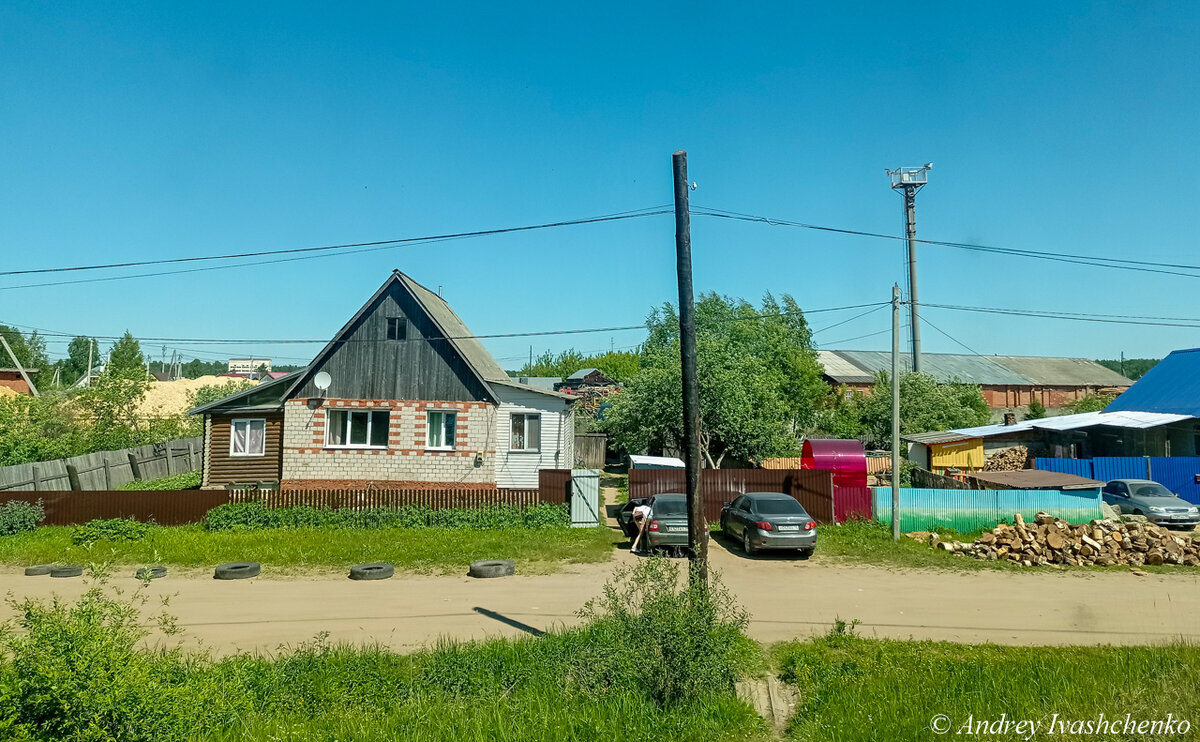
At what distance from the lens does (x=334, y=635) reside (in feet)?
36.3

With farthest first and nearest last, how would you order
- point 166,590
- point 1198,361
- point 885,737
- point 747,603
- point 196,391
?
point 196,391 < point 1198,361 < point 166,590 < point 747,603 < point 885,737

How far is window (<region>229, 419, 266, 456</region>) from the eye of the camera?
25.1m

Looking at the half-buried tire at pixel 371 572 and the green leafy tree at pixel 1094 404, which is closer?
the half-buried tire at pixel 371 572

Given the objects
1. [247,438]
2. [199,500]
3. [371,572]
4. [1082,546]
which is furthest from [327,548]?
[1082,546]

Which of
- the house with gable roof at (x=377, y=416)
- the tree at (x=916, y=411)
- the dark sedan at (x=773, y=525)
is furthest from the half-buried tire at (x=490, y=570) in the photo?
the tree at (x=916, y=411)

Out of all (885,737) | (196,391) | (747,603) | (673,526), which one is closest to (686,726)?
(885,737)

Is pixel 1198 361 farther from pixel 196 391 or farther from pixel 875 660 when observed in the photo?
pixel 196 391

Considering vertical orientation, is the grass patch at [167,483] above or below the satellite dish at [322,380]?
below

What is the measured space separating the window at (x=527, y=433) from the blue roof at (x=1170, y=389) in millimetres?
27644

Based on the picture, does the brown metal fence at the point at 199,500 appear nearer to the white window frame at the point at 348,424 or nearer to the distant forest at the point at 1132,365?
the white window frame at the point at 348,424

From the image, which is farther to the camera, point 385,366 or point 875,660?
point 385,366

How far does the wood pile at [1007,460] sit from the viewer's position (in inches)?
1121

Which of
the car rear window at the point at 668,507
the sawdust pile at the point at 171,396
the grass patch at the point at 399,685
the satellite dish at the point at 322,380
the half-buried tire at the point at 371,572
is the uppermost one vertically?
the sawdust pile at the point at 171,396

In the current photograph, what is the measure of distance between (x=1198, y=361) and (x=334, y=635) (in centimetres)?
4260
